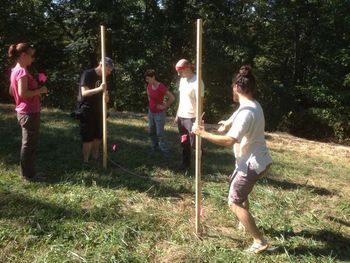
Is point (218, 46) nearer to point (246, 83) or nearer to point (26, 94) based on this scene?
point (26, 94)

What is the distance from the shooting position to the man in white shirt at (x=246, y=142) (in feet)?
13.1

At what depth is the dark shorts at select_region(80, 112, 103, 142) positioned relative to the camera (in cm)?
666

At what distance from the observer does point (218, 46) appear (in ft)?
59.3

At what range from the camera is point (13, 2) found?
18.4m

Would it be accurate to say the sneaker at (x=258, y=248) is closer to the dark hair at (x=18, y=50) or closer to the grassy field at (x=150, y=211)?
the grassy field at (x=150, y=211)

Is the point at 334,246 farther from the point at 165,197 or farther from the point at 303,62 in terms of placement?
the point at 303,62

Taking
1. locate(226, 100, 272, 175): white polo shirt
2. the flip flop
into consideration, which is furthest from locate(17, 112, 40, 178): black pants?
the flip flop

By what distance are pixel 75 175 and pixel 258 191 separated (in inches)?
103

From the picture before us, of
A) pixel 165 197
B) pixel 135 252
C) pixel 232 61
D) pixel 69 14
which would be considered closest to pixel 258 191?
pixel 165 197

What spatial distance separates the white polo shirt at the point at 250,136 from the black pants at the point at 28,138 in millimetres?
2791

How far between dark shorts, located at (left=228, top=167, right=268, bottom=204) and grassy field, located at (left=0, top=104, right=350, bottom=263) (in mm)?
583

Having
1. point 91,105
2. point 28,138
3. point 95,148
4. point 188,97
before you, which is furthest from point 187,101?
point 28,138

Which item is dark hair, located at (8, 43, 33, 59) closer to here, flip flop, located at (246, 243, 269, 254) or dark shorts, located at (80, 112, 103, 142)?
dark shorts, located at (80, 112, 103, 142)

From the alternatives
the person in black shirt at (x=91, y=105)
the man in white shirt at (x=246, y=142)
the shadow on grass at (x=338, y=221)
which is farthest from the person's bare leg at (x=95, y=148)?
the shadow on grass at (x=338, y=221)
